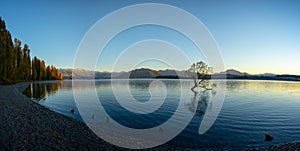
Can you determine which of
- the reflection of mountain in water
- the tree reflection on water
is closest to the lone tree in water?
the tree reflection on water

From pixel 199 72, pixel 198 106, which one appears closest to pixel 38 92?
pixel 198 106

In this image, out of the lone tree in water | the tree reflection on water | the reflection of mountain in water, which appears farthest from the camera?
the lone tree in water

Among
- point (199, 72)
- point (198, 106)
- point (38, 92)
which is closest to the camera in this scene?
point (198, 106)

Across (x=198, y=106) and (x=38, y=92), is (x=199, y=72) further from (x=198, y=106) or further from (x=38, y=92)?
(x=38, y=92)

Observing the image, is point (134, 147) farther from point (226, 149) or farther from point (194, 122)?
point (194, 122)

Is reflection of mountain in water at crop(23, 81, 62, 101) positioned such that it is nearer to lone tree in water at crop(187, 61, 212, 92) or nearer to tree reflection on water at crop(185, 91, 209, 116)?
tree reflection on water at crop(185, 91, 209, 116)

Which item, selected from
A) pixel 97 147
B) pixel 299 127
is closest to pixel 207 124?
pixel 299 127

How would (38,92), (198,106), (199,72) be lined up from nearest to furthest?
(198,106), (38,92), (199,72)

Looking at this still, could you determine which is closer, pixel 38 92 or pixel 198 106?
pixel 198 106

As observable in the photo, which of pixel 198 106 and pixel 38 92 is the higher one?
pixel 38 92

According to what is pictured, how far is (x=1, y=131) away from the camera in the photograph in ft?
36.8

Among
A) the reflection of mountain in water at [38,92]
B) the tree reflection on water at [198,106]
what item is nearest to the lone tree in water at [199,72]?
the tree reflection on water at [198,106]

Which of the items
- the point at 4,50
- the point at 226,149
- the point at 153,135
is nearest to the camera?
the point at 226,149

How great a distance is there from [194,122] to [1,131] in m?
17.5
